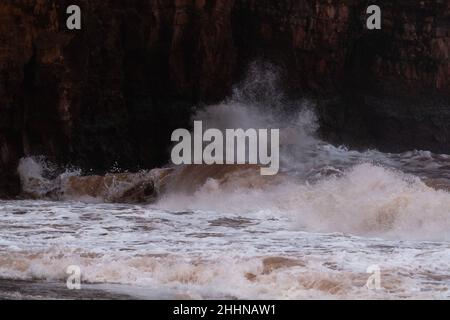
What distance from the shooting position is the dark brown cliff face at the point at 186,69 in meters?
15.6

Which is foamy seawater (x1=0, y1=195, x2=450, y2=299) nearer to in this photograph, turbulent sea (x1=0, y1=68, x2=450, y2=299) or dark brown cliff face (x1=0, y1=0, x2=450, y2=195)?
turbulent sea (x1=0, y1=68, x2=450, y2=299)

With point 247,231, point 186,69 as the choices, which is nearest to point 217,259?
point 247,231

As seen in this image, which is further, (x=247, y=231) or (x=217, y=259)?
(x=247, y=231)

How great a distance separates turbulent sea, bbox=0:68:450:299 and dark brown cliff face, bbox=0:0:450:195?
2.23 ft

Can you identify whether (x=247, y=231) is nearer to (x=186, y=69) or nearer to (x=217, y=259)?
(x=217, y=259)

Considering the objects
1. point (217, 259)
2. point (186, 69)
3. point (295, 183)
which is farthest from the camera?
point (186, 69)

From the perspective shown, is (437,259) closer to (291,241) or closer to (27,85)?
(291,241)

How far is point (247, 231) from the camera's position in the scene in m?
10.5

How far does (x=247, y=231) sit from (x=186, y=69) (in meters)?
7.23

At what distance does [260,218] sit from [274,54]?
670 centimetres

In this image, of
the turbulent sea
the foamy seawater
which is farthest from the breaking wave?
the foamy seawater

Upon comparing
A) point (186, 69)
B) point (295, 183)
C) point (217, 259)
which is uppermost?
point (186, 69)

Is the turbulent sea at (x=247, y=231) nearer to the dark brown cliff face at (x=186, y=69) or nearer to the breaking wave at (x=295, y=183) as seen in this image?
the breaking wave at (x=295, y=183)

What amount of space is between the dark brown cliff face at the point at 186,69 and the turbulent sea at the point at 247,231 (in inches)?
26.7
